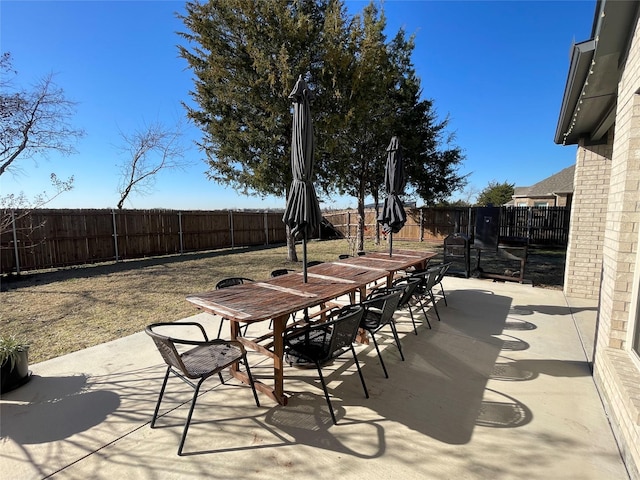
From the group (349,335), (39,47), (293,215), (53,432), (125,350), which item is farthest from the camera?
(39,47)

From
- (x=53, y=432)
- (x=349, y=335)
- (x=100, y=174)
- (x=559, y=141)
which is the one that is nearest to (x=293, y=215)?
(x=349, y=335)

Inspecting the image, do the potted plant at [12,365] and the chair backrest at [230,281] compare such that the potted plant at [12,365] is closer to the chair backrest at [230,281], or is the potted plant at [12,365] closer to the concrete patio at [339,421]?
the concrete patio at [339,421]

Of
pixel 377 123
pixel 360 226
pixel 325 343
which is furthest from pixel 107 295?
pixel 377 123

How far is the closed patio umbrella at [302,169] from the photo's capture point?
3018mm

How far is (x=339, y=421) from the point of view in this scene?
2244 millimetres

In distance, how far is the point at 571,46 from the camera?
268cm

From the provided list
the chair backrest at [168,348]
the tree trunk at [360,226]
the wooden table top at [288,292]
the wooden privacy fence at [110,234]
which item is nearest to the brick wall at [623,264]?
the wooden table top at [288,292]

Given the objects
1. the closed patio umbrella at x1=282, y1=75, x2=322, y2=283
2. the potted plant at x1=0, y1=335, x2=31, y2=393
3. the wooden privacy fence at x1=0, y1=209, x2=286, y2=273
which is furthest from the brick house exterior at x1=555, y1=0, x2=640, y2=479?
the wooden privacy fence at x1=0, y1=209, x2=286, y2=273

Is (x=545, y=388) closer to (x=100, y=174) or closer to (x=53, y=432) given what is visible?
(x=53, y=432)

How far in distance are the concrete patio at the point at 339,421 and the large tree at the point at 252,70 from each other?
21.6 feet

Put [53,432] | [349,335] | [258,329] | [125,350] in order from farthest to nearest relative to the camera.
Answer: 1. [258,329]
2. [125,350]
3. [349,335]
4. [53,432]

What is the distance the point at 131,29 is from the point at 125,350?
842cm

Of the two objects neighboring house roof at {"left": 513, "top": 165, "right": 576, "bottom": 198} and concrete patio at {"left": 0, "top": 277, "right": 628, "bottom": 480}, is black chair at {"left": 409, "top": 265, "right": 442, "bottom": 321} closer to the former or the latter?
concrete patio at {"left": 0, "top": 277, "right": 628, "bottom": 480}

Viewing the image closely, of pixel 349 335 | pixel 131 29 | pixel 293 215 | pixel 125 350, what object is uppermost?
pixel 131 29
